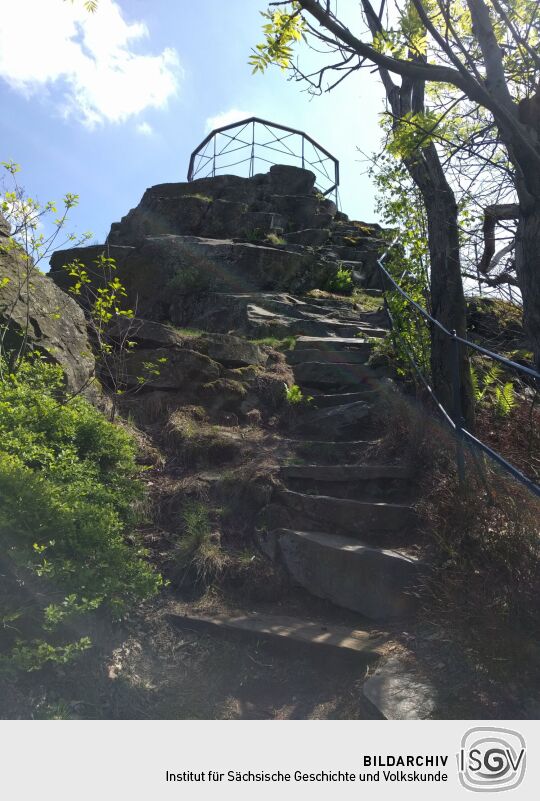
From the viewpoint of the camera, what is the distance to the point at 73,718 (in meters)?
2.84

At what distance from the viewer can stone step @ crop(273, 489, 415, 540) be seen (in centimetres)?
427

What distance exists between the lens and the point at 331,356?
23.7 ft

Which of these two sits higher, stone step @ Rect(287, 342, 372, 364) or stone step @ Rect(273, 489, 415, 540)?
stone step @ Rect(287, 342, 372, 364)

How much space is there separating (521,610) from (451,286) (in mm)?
3211

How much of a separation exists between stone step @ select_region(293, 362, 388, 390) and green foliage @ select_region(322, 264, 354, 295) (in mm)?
3756

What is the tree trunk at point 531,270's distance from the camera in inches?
139

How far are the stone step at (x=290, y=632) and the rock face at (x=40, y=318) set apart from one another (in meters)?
2.24

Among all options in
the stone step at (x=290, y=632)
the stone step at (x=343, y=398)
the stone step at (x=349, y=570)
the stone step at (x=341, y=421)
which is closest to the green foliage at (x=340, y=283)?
the stone step at (x=343, y=398)

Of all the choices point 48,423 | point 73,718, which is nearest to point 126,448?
point 48,423

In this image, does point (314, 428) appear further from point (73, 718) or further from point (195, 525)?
point (73, 718)

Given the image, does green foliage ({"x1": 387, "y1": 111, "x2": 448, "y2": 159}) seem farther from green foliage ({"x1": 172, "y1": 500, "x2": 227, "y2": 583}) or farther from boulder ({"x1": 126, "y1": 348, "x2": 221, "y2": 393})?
green foliage ({"x1": 172, "y1": 500, "x2": 227, "y2": 583})

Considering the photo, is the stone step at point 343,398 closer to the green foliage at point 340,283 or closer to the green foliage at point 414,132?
the green foliage at point 414,132

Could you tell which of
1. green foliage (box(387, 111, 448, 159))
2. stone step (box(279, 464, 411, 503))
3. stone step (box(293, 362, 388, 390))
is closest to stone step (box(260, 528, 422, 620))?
stone step (box(279, 464, 411, 503))
